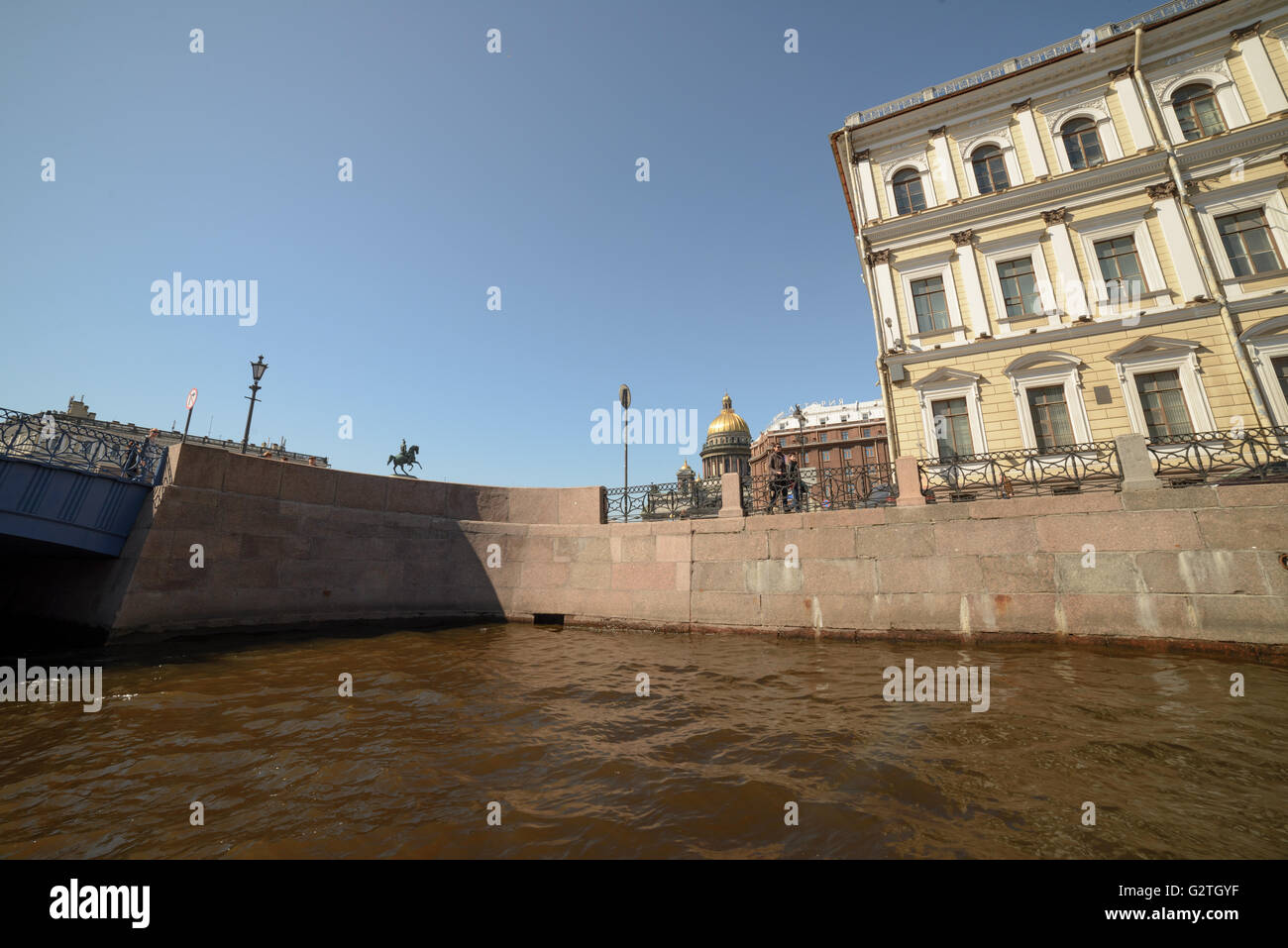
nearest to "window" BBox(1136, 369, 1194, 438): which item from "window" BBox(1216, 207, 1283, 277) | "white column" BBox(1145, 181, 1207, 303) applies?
"white column" BBox(1145, 181, 1207, 303)

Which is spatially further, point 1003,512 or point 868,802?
point 1003,512

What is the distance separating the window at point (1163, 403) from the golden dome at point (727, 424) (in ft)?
135

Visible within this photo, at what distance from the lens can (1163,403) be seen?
1441cm

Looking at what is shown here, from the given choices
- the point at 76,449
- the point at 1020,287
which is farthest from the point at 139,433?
the point at 1020,287

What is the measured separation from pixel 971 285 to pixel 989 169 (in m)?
4.55

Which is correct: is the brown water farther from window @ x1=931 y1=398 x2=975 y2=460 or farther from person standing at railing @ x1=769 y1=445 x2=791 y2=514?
window @ x1=931 y1=398 x2=975 y2=460

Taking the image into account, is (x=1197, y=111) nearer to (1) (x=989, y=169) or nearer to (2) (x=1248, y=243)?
(2) (x=1248, y=243)

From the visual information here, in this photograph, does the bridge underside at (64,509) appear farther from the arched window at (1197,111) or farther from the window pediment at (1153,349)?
the arched window at (1197,111)

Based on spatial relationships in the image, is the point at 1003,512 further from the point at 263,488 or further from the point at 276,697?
the point at 263,488

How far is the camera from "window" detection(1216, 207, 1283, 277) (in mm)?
14258

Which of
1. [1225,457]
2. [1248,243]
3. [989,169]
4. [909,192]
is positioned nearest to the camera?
[1225,457]

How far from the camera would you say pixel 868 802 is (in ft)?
10.5
